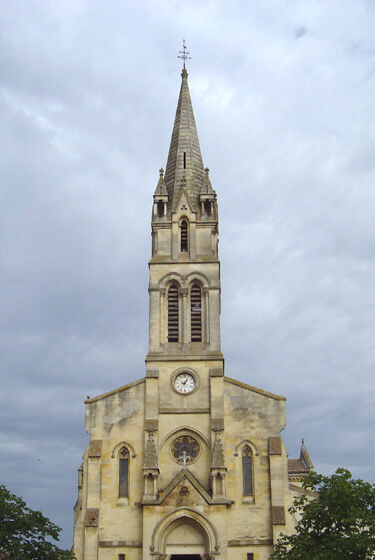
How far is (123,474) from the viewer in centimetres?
3775

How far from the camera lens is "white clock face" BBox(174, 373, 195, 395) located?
39.4 m

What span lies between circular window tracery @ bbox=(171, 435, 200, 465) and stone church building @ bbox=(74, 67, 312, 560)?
0.05 metres

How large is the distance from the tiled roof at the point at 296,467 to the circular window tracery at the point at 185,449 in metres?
25.5

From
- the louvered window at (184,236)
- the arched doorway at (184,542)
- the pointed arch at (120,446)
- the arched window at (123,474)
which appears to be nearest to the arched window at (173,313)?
the louvered window at (184,236)

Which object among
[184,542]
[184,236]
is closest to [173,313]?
[184,236]

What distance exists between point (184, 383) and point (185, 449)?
355 centimetres

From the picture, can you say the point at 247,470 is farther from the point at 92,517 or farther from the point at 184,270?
the point at 184,270

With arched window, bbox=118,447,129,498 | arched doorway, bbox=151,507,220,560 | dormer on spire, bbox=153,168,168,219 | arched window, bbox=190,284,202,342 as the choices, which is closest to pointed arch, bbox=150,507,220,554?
arched doorway, bbox=151,507,220,560

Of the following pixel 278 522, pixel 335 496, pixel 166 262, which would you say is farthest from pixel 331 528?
pixel 166 262

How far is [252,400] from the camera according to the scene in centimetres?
3894

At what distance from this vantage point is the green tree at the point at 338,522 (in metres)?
26.7

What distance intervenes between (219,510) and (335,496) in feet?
29.8

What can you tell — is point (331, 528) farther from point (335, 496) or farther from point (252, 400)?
point (252, 400)

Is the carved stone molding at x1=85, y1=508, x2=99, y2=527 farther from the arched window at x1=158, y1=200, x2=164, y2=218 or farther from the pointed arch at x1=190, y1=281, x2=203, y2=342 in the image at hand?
the arched window at x1=158, y1=200, x2=164, y2=218
